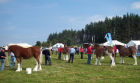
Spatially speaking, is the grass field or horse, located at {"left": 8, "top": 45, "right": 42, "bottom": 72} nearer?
the grass field

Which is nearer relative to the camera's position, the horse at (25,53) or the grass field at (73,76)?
the grass field at (73,76)

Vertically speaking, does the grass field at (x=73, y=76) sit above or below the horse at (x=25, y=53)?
below

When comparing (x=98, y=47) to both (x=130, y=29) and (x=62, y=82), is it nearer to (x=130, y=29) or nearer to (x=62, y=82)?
(x=62, y=82)

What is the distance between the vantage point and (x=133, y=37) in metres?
69.3

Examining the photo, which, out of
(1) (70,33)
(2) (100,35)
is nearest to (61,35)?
(1) (70,33)

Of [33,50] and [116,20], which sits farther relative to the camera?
[116,20]

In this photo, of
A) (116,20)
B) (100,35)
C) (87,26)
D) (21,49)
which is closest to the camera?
(21,49)

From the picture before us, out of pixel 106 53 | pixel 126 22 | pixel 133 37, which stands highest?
pixel 126 22

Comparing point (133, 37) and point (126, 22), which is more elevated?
point (126, 22)

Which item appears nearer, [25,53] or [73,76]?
[73,76]

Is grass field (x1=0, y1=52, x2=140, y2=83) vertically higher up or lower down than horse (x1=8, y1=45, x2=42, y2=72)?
lower down

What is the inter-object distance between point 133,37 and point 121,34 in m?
5.09

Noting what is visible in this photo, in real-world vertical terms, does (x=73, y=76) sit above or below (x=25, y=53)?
below

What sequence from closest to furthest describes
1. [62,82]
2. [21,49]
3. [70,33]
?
[62,82] → [21,49] → [70,33]
